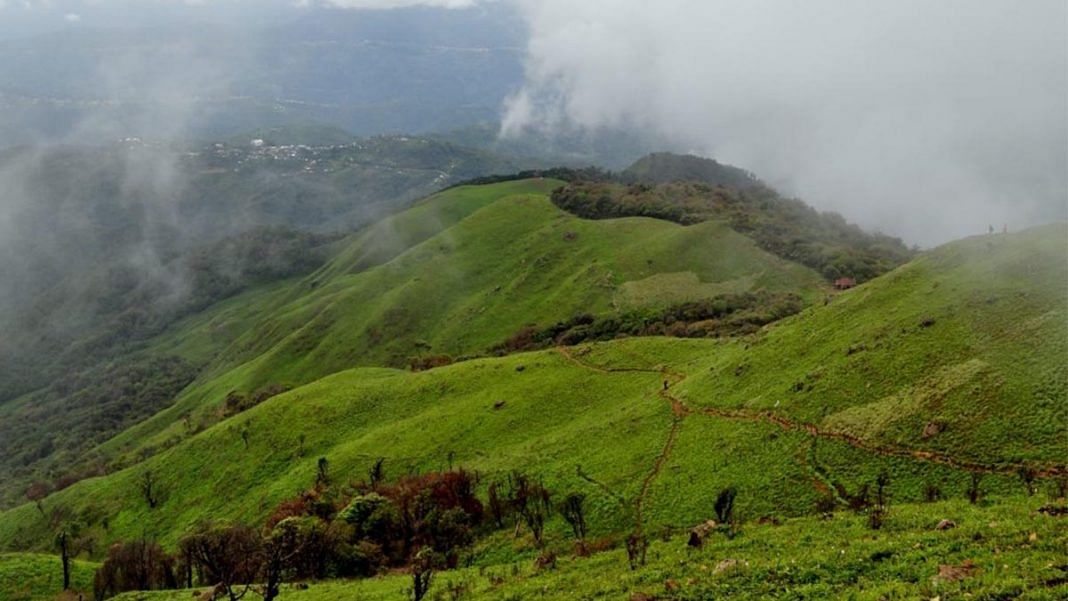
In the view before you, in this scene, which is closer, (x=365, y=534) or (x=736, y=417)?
(x=365, y=534)

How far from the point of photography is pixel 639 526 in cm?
4347

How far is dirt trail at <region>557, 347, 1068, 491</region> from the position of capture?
35.2 m

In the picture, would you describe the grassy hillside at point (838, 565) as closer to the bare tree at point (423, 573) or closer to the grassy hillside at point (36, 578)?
the bare tree at point (423, 573)

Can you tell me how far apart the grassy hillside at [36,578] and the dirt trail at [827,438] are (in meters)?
48.1

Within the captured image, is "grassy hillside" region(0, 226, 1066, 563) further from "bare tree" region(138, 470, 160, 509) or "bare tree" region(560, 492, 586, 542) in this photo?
"bare tree" region(138, 470, 160, 509)

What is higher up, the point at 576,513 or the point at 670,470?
the point at 670,470

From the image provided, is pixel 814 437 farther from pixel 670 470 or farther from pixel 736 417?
pixel 670 470

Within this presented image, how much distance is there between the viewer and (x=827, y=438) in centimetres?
4403

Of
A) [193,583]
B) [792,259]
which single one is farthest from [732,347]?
[792,259]

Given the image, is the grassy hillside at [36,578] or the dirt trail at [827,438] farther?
the grassy hillside at [36,578]

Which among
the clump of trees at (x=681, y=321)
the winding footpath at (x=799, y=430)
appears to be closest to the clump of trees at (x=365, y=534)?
the winding footpath at (x=799, y=430)

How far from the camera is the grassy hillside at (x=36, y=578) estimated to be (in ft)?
182

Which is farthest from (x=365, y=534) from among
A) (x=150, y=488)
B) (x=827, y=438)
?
(x=150, y=488)

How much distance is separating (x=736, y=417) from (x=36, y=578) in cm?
5876
